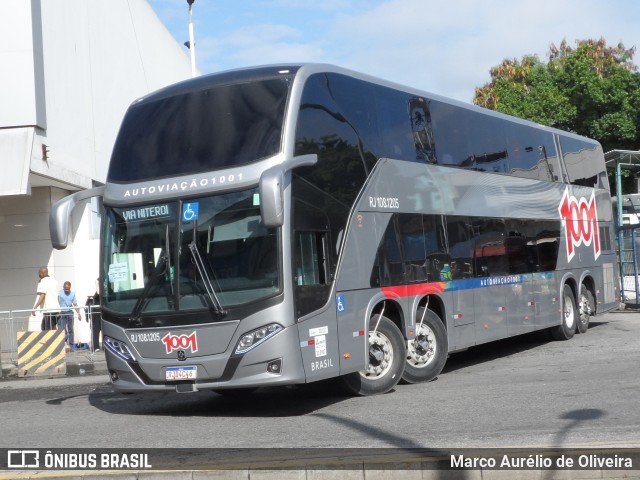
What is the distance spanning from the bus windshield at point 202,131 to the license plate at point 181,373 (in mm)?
2228

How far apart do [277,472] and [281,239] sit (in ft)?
12.0

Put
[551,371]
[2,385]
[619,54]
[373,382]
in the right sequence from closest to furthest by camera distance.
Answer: [373,382], [551,371], [2,385], [619,54]

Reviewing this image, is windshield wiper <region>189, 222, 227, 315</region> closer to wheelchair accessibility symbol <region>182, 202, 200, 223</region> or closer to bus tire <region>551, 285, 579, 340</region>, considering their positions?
wheelchair accessibility symbol <region>182, 202, 200, 223</region>

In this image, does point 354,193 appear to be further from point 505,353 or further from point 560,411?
point 505,353

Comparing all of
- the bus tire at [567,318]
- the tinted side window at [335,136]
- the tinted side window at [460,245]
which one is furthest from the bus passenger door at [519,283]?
the tinted side window at [335,136]

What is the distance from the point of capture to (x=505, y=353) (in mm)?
17531

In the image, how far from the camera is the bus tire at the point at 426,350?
13.0m

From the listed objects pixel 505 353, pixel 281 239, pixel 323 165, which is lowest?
pixel 505 353

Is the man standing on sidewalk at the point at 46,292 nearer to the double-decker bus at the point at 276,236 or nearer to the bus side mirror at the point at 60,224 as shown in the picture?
the double-decker bus at the point at 276,236

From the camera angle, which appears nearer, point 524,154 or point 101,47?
point 524,154

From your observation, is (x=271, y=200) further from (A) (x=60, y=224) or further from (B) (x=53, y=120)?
(B) (x=53, y=120)

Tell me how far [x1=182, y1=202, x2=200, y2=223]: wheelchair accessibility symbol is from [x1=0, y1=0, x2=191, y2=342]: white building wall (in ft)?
29.7

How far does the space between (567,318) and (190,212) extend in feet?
35.4

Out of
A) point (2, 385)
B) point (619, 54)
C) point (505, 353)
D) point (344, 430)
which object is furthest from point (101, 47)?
point (619, 54)
